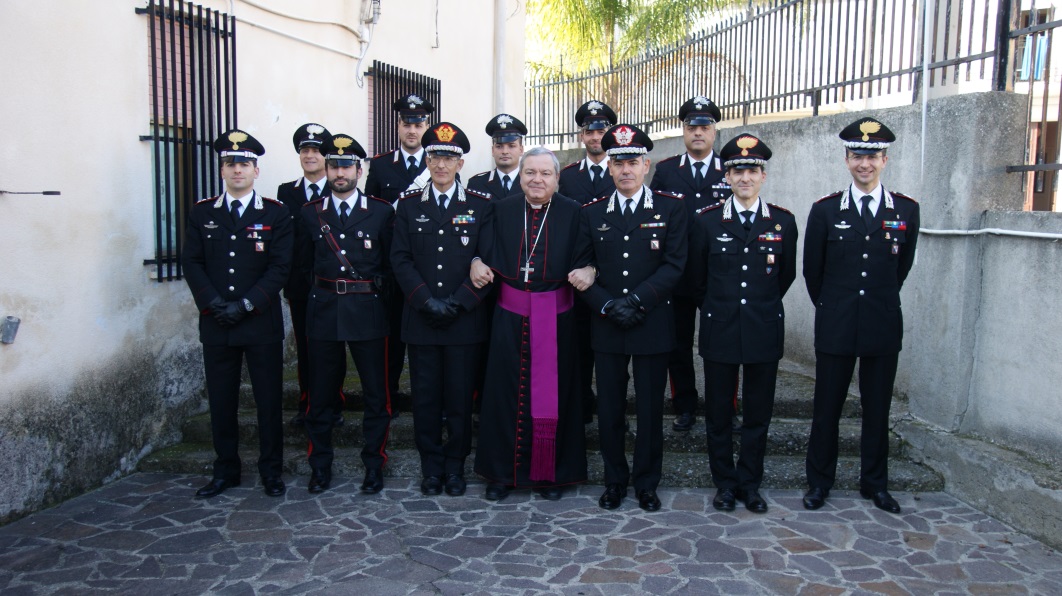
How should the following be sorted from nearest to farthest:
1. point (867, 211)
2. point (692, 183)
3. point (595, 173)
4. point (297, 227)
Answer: point (867, 211) < point (297, 227) < point (692, 183) < point (595, 173)

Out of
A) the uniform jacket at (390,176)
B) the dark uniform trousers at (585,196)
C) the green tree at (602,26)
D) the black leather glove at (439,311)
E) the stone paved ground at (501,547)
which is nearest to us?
the stone paved ground at (501,547)

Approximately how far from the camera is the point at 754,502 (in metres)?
5.04

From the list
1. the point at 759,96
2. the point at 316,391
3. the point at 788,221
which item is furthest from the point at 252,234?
the point at 759,96

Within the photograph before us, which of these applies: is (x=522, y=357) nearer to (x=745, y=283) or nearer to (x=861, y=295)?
(x=745, y=283)

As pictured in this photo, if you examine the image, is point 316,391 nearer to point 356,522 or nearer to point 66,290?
point 356,522

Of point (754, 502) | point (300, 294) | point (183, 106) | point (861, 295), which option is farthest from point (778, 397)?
point (183, 106)

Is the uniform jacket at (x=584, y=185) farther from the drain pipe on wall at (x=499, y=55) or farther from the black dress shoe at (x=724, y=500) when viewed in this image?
the drain pipe on wall at (x=499, y=55)

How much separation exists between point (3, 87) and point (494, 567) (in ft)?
11.8

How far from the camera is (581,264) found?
203 inches

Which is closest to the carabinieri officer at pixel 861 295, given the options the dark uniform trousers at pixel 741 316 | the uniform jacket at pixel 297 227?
the dark uniform trousers at pixel 741 316

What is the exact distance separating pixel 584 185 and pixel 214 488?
121 inches

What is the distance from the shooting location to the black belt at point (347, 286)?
5320 millimetres

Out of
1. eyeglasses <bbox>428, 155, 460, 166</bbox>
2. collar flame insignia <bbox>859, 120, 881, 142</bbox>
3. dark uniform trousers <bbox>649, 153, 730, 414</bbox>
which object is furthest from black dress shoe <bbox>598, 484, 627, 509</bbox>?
collar flame insignia <bbox>859, 120, 881, 142</bbox>

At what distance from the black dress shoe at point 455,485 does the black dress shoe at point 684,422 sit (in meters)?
1.48
